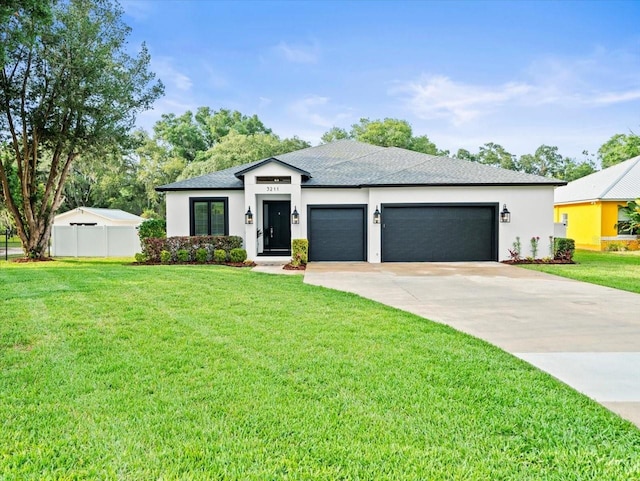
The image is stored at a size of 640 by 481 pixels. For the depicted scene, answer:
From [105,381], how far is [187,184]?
13.0 meters

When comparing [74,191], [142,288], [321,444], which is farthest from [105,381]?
[74,191]

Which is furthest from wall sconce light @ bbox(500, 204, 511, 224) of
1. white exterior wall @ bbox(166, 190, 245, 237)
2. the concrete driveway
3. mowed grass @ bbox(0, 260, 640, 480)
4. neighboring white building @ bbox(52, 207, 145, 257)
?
neighboring white building @ bbox(52, 207, 145, 257)

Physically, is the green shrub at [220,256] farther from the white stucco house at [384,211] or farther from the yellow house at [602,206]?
the yellow house at [602,206]

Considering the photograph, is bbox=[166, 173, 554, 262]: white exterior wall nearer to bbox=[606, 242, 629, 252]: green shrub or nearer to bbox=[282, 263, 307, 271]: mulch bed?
bbox=[282, 263, 307, 271]: mulch bed

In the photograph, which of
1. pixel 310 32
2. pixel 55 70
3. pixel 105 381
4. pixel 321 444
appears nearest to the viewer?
pixel 321 444

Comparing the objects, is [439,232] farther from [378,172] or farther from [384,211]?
[378,172]

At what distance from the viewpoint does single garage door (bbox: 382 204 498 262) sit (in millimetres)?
15305

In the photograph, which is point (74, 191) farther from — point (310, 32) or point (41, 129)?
point (310, 32)

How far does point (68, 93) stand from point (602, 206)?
24.2 meters

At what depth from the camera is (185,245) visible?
48.0ft

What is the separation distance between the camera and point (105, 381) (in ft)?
12.2

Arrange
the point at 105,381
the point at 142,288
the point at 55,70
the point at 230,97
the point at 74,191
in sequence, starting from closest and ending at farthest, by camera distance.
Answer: the point at 105,381 < the point at 142,288 < the point at 55,70 < the point at 230,97 < the point at 74,191

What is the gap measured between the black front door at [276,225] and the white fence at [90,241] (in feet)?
22.6

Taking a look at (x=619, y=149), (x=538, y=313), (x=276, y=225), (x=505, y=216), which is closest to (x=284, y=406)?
(x=538, y=313)
